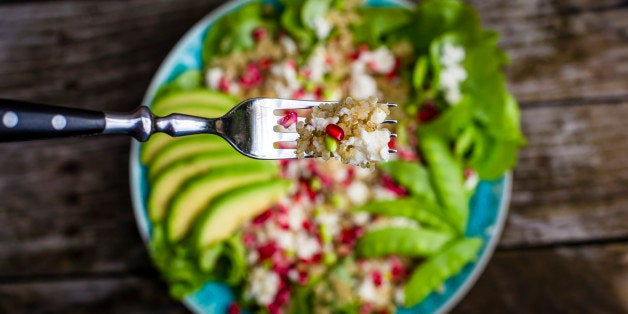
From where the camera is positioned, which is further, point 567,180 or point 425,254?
point 567,180

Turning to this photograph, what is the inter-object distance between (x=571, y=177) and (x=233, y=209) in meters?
1.50

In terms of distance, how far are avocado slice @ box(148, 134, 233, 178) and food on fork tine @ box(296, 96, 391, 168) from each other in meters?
0.77

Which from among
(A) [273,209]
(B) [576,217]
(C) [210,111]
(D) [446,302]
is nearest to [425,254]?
(D) [446,302]

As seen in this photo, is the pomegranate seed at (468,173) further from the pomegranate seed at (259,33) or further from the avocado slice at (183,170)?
the pomegranate seed at (259,33)

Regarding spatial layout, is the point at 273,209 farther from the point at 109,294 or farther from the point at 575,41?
the point at 575,41

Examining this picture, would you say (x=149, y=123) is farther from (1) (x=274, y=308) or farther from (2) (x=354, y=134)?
(1) (x=274, y=308)

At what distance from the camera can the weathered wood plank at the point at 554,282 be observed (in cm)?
247

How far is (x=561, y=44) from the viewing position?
2.48 metres

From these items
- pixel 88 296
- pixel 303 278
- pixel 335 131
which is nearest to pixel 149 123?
pixel 335 131

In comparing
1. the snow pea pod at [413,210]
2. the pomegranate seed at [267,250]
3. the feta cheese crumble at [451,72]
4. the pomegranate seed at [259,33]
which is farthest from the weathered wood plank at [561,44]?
the pomegranate seed at [267,250]

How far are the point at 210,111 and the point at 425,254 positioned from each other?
98cm

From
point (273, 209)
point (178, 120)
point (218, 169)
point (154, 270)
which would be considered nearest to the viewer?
point (178, 120)

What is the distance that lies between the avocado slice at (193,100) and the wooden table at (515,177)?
40 centimetres

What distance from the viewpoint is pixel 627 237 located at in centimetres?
250
